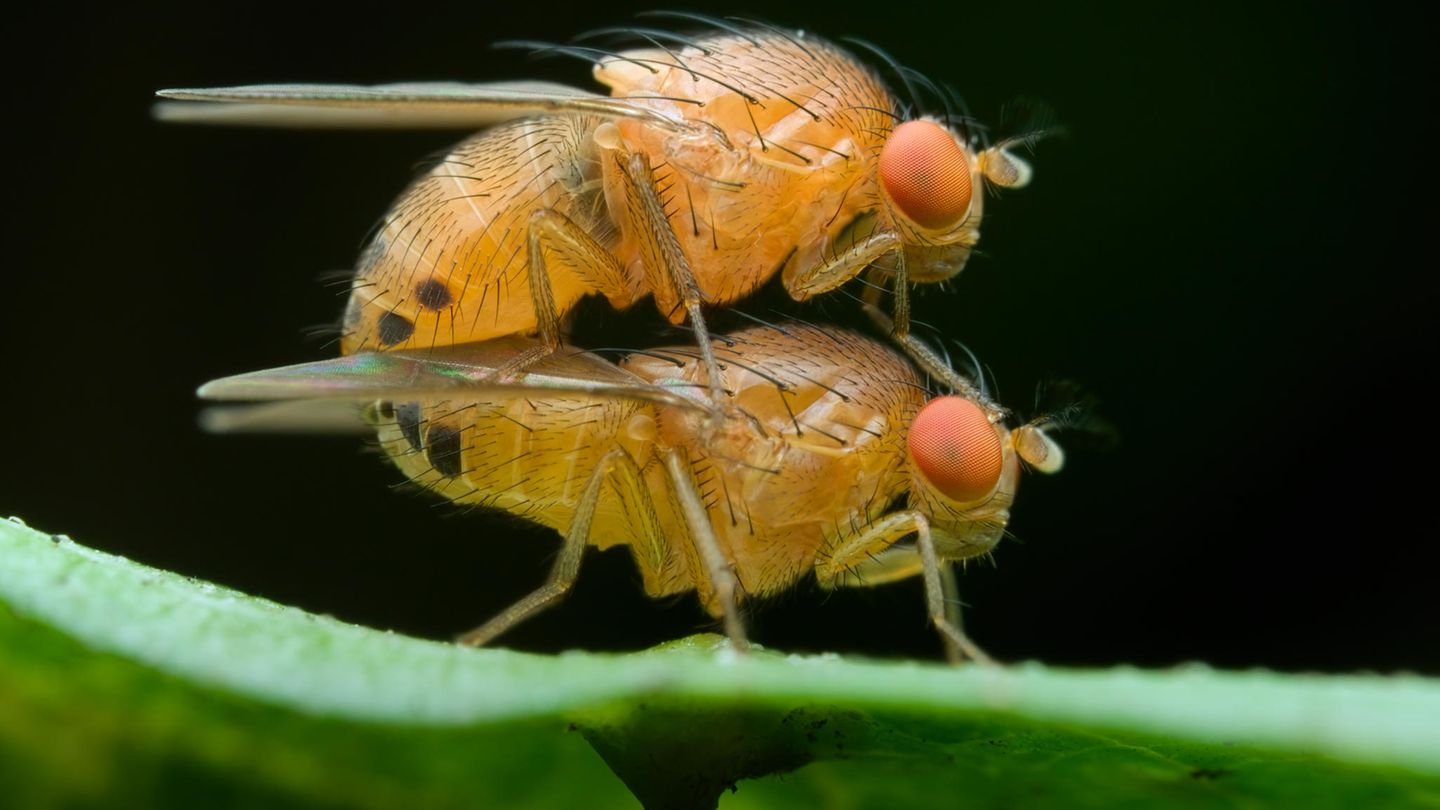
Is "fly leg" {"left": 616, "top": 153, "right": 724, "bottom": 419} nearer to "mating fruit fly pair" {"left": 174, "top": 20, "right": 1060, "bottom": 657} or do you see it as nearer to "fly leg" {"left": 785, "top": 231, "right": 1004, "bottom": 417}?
"mating fruit fly pair" {"left": 174, "top": 20, "right": 1060, "bottom": 657}

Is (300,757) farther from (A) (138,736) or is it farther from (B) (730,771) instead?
(B) (730,771)

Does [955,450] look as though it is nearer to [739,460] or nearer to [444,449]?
[739,460]

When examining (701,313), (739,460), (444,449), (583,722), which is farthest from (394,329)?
(583,722)

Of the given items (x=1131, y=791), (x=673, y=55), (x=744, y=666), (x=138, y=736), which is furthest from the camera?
(x=673, y=55)

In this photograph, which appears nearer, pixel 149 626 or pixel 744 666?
pixel 744 666

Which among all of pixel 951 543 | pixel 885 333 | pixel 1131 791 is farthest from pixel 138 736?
pixel 885 333

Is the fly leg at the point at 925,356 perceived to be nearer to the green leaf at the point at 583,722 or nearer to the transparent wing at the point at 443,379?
the transparent wing at the point at 443,379

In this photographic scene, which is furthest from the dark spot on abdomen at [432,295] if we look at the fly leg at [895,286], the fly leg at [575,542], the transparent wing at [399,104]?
the fly leg at [895,286]

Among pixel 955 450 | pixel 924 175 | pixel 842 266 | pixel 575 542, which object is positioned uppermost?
pixel 924 175
